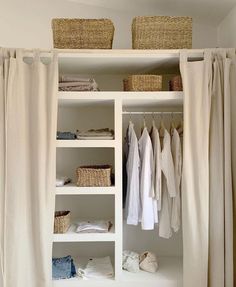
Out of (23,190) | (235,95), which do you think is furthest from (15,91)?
(235,95)

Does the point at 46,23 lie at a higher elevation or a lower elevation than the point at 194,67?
higher

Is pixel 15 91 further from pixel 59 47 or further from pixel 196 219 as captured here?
pixel 196 219

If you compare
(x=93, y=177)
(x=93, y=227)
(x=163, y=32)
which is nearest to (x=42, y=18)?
(x=163, y=32)

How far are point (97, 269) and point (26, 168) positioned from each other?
977mm

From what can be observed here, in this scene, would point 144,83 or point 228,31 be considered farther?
point 228,31

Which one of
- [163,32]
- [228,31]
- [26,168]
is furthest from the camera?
[228,31]

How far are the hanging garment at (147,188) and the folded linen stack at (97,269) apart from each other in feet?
1.53

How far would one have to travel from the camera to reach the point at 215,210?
2.06 m

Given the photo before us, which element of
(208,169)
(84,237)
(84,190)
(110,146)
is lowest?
(84,237)

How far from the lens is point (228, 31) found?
8.13ft

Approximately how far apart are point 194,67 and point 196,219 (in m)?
1.09

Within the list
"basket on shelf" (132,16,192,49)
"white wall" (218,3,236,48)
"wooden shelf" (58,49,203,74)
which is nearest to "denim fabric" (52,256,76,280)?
"wooden shelf" (58,49,203,74)

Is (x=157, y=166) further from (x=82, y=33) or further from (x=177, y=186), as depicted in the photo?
(x=82, y=33)

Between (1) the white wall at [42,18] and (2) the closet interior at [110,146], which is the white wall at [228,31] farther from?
(2) the closet interior at [110,146]
